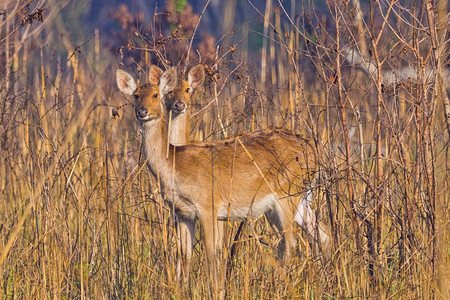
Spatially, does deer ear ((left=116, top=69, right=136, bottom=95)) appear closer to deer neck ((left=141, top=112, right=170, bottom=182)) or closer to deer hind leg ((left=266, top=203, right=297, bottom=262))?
deer neck ((left=141, top=112, right=170, bottom=182))

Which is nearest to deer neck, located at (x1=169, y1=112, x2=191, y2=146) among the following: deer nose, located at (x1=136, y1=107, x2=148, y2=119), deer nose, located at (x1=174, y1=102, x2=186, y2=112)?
deer nose, located at (x1=174, y1=102, x2=186, y2=112)

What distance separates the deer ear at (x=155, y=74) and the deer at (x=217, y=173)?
16 cm

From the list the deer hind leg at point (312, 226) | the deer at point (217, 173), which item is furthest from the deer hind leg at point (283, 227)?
the deer hind leg at point (312, 226)

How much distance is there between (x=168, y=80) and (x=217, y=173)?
2.31ft

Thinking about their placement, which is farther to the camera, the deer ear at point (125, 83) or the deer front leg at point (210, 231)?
the deer ear at point (125, 83)

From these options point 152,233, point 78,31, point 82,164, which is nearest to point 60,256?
point 152,233

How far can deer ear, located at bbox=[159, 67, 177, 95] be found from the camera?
4.84 metres

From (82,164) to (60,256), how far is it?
2.33 metres

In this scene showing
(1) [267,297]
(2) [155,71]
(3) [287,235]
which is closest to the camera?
(1) [267,297]

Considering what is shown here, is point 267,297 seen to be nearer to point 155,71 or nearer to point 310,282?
point 310,282

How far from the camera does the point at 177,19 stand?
18.0 ft

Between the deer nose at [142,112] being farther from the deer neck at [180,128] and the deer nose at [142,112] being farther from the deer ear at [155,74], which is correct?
the deer neck at [180,128]

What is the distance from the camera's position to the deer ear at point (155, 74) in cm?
525

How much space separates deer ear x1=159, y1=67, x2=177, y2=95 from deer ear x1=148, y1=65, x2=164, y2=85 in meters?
0.17
